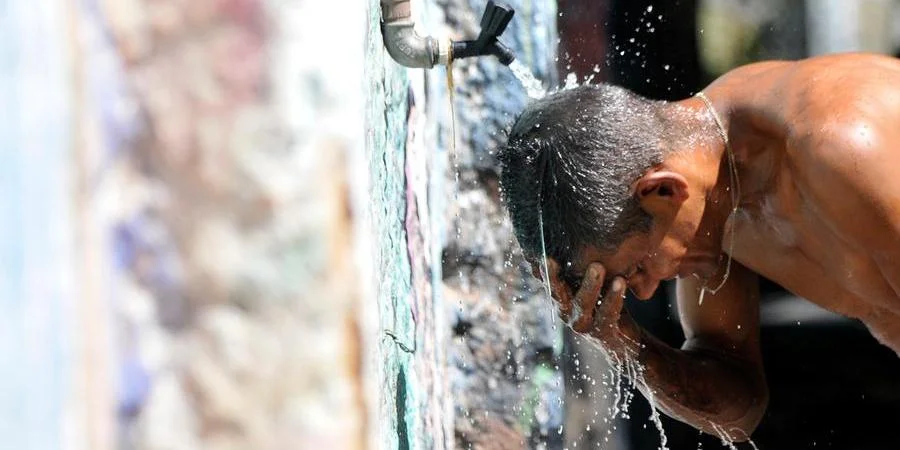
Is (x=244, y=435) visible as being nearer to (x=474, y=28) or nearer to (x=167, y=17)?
(x=167, y=17)

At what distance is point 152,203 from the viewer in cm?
49

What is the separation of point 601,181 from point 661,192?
130 mm

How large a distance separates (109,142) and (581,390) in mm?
2563

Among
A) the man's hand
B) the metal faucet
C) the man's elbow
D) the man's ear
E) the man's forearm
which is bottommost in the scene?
the man's elbow

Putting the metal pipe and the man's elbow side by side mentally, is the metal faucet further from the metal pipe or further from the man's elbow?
the man's elbow

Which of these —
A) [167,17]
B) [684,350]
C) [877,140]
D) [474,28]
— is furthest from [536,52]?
[167,17]

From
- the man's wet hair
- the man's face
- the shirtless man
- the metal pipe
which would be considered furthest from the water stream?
the metal pipe

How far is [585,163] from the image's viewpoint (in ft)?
6.18

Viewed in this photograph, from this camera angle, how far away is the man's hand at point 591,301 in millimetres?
1953

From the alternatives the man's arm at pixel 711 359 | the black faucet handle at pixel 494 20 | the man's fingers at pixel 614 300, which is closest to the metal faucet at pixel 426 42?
the black faucet handle at pixel 494 20

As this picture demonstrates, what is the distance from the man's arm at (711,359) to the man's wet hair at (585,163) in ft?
1.15

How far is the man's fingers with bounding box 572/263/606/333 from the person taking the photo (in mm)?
1946

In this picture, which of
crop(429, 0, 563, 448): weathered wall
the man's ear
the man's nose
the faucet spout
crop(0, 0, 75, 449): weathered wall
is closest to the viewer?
crop(0, 0, 75, 449): weathered wall

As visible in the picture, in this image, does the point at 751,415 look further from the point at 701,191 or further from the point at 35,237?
the point at 35,237
